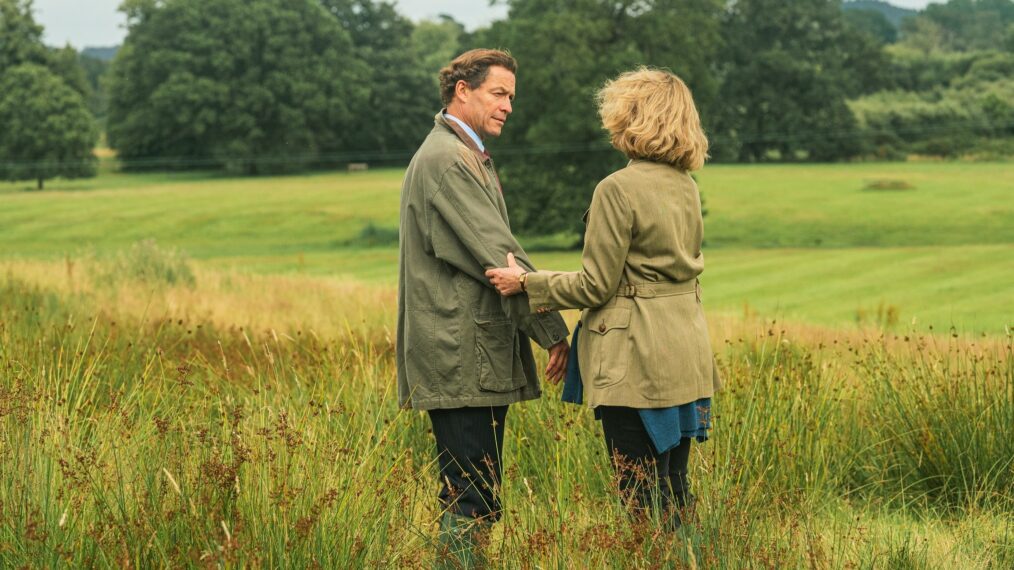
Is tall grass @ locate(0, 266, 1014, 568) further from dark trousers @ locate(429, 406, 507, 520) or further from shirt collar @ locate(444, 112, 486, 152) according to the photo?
shirt collar @ locate(444, 112, 486, 152)

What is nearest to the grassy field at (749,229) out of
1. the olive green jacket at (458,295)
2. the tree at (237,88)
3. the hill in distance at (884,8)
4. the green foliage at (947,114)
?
the tree at (237,88)

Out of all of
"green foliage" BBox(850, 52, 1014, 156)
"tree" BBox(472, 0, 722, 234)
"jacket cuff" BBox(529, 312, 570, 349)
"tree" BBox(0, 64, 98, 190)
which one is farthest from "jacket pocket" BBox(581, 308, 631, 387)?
"tree" BBox(0, 64, 98, 190)

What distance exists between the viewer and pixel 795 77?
72188mm

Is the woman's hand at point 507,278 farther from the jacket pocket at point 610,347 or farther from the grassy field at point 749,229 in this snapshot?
the grassy field at point 749,229

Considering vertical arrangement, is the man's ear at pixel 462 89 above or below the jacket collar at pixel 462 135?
above

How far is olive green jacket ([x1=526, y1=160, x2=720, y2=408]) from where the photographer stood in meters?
3.93

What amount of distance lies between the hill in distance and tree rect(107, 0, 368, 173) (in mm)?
72292

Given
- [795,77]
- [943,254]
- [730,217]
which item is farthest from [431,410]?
[795,77]

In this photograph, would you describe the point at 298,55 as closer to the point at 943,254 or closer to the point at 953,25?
the point at 943,254

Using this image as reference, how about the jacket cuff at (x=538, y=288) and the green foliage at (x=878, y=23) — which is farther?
the green foliage at (x=878, y=23)

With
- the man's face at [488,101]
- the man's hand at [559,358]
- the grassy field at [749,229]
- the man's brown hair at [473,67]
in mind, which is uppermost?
the man's brown hair at [473,67]

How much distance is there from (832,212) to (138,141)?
A: 44971 millimetres

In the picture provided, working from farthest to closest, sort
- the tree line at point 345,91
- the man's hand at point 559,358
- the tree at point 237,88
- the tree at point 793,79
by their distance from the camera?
the tree at point 237,88, the tree at point 793,79, the tree line at point 345,91, the man's hand at point 559,358

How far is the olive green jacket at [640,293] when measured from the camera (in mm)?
3930
